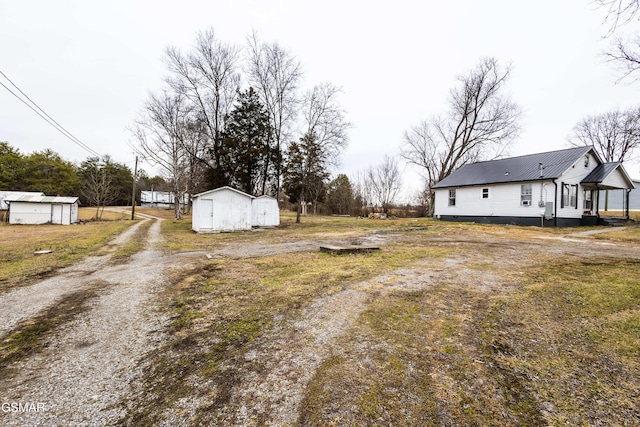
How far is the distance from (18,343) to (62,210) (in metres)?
27.6

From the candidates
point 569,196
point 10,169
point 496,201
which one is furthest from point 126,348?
point 10,169

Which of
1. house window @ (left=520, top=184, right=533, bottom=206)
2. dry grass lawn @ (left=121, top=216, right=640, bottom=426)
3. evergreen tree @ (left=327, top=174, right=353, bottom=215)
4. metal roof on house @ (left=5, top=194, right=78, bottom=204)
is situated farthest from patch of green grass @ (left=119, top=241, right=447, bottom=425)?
evergreen tree @ (left=327, top=174, right=353, bottom=215)

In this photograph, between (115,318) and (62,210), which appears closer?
(115,318)

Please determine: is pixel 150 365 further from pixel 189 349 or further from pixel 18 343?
pixel 18 343

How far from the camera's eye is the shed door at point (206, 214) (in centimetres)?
1596

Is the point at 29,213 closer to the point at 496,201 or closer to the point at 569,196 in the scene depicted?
the point at 496,201

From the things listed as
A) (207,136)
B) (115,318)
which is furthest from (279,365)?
(207,136)

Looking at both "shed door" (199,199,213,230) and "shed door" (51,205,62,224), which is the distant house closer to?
"shed door" (51,205,62,224)

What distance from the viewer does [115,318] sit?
3.71 m

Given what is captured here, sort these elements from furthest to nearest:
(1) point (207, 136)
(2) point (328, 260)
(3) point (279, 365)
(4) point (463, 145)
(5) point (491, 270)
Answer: (4) point (463, 145) < (1) point (207, 136) < (2) point (328, 260) < (5) point (491, 270) < (3) point (279, 365)

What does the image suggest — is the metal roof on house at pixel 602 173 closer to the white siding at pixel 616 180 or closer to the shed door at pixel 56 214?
the white siding at pixel 616 180

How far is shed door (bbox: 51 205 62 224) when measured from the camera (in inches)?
898

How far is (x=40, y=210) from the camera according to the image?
22422 millimetres

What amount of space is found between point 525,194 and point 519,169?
2298 mm
